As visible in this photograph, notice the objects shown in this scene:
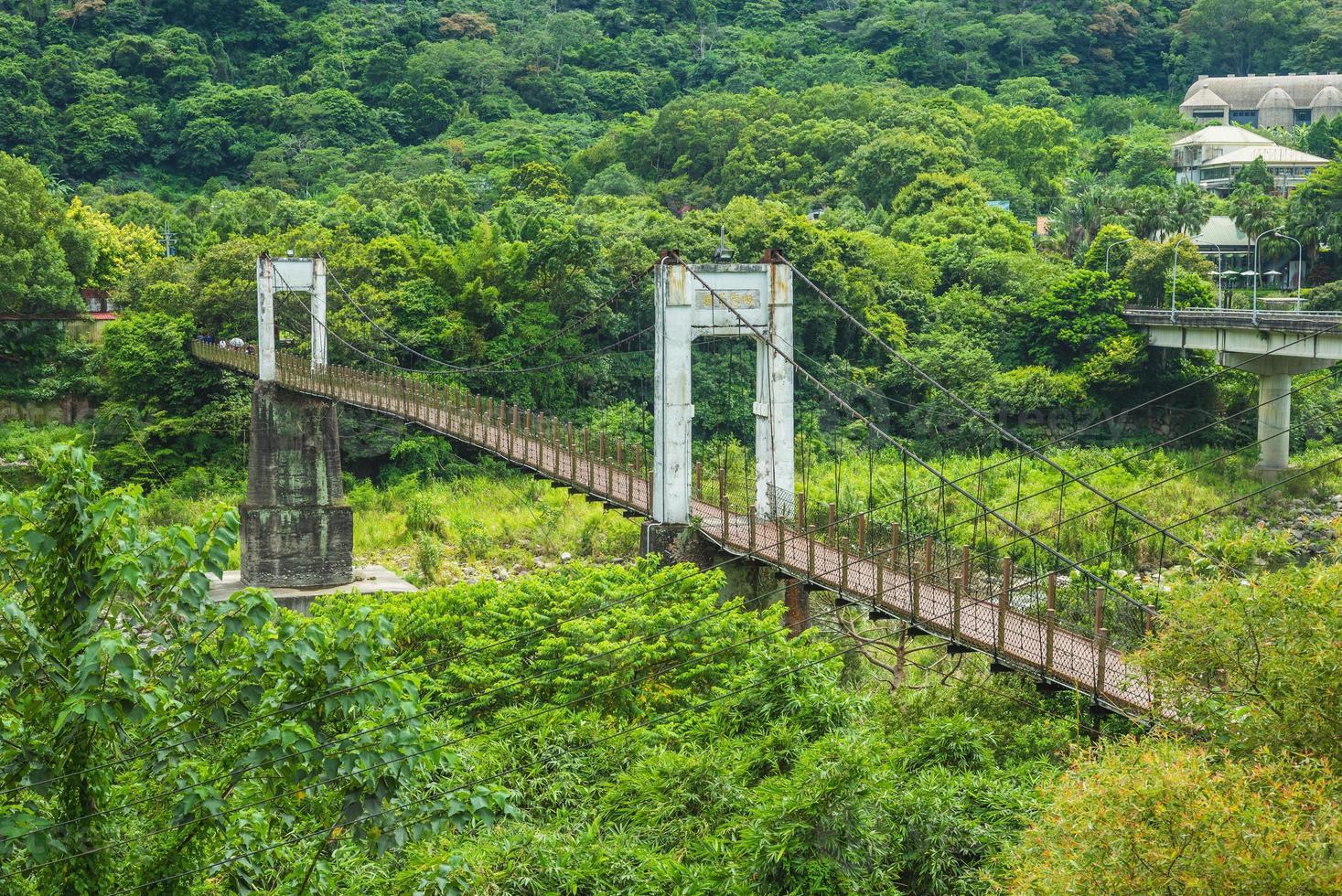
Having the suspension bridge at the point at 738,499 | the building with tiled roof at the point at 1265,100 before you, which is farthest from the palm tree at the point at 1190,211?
the building with tiled roof at the point at 1265,100

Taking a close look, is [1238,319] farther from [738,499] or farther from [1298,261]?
[738,499]

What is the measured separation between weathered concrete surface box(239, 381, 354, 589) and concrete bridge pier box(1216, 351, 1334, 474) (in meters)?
15.3

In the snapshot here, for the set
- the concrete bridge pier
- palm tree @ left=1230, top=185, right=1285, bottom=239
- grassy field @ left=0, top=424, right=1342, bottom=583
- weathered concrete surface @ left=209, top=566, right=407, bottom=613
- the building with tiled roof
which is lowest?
weathered concrete surface @ left=209, top=566, right=407, bottom=613

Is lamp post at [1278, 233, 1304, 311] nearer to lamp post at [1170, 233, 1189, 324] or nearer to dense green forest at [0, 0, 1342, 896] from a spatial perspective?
dense green forest at [0, 0, 1342, 896]

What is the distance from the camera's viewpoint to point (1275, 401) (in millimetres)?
27781

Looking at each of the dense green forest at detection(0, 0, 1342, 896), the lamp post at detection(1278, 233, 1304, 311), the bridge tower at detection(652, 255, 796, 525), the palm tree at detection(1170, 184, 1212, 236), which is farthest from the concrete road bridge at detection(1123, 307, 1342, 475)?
the bridge tower at detection(652, 255, 796, 525)

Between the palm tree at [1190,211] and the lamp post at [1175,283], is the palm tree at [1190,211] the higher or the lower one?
the higher one

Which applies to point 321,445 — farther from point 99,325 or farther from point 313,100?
point 313,100

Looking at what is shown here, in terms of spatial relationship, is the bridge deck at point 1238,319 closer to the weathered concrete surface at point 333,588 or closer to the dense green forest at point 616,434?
the dense green forest at point 616,434

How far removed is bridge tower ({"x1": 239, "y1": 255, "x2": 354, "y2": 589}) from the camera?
2478 centimetres

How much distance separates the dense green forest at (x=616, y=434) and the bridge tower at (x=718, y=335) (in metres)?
1.16

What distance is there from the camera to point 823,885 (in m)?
8.88

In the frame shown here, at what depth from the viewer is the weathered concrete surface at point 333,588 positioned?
23781 mm

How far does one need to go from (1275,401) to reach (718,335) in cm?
1439
